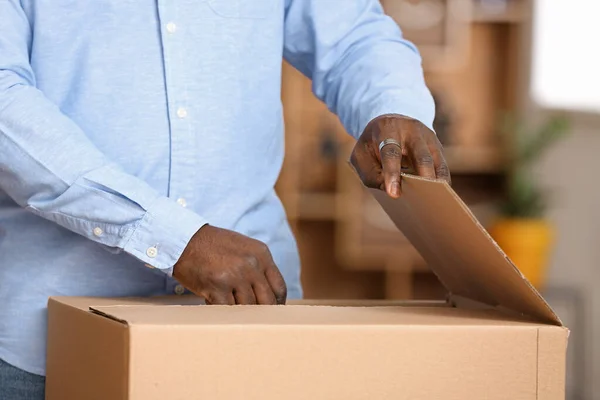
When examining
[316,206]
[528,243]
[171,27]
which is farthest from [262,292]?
[316,206]

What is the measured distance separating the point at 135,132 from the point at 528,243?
2.90 m

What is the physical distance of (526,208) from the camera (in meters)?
3.90

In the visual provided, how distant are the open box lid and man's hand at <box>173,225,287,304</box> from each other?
6.2 inches

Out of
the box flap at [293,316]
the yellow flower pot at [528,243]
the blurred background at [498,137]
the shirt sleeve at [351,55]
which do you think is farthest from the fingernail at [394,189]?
the blurred background at [498,137]

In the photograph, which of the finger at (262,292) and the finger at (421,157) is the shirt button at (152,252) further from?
the finger at (421,157)

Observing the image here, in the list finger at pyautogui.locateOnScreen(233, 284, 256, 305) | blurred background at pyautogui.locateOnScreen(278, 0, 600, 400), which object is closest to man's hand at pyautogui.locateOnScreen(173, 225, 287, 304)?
finger at pyautogui.locateOnScreen(233, 284, 256, 305)

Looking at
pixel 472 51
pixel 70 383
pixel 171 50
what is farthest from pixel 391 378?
pixel 472 51

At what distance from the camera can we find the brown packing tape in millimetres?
846

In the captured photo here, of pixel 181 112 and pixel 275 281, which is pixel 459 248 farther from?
pixel 181 112

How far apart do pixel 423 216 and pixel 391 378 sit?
22 centimetres

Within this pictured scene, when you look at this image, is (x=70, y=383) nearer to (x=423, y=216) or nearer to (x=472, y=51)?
(x=423, y=216)

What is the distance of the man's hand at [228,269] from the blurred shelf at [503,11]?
336 cm

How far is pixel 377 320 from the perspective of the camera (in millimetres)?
830

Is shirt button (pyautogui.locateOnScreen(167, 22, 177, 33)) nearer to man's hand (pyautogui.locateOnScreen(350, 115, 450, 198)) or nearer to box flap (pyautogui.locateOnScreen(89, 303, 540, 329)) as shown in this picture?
man's hand (pyautogui.locateOnScreen(350, 115, 450, 198))
